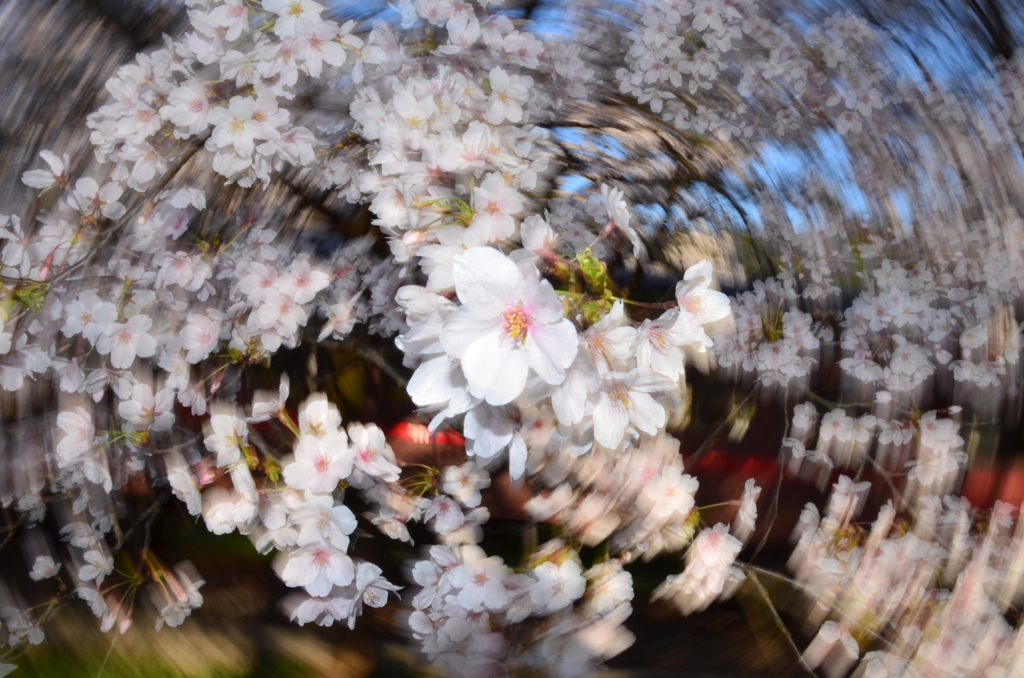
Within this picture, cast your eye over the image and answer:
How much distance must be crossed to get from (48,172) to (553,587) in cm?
55

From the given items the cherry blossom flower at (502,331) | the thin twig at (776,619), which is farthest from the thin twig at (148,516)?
the thin twig at (776,619)

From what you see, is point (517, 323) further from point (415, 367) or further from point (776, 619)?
point (776, 619)

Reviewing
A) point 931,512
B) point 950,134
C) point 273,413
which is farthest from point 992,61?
point 273,413

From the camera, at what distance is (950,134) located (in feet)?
1.52

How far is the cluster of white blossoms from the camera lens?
41 cm

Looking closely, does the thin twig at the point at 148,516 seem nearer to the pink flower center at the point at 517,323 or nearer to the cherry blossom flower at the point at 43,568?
the cherry blossom flower at the point at 43,568

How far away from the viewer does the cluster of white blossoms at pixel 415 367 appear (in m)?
0.41

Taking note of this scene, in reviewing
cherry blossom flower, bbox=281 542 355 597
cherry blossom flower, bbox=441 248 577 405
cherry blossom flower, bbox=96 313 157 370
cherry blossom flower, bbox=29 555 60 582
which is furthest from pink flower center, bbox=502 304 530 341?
cherry blossom flower, bbox=29 555 60 582

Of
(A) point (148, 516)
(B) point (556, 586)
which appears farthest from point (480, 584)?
(A) point (148, 516)

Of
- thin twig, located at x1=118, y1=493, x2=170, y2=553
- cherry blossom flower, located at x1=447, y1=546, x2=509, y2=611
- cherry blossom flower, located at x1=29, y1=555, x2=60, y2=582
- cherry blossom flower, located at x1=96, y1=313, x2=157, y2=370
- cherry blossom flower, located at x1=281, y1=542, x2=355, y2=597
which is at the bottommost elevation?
cherry blossom flower, located at x1=29, y1=555, x2=60, y2=582

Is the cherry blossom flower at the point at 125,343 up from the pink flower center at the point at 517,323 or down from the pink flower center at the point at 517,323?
down

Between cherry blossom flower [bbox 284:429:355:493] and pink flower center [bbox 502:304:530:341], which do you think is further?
cherry blossom flower [bbox 284:429:355:493]

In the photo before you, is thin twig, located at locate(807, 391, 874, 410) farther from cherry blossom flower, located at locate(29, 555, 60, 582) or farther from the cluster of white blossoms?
cherry blossom flower, located at locate(29, 555, 60, 582)

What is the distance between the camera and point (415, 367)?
393 millimetres
